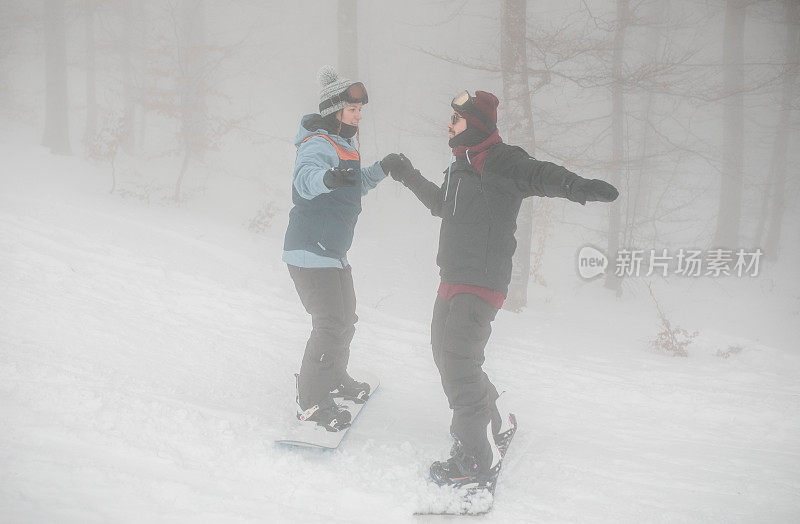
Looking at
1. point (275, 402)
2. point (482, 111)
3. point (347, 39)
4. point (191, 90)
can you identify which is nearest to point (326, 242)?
point (482, 111)

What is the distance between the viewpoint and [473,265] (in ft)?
9.06

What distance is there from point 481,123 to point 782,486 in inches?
120

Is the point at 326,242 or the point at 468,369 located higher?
the point at 326,242

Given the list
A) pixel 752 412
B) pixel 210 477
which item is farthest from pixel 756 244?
pixel 210 477

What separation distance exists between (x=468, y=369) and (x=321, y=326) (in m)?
1.01

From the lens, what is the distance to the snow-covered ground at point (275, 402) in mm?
2596

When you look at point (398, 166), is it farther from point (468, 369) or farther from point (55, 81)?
point (55, 81)

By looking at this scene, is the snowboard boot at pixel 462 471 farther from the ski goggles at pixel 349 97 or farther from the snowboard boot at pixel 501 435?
the ski goggles at pixel 349 97

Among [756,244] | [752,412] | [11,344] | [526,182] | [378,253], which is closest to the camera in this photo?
[526,182]

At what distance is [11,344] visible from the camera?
364 cm

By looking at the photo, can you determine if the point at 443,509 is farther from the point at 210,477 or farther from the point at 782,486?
the point at 782,486

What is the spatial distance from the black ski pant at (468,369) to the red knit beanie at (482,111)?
981 millimetres

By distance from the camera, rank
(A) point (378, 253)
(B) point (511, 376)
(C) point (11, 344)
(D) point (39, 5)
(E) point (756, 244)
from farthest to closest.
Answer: (E) point (756, 244) < (D) point (39, 5) < (A) point (378, 253) < (B) point (511, 376) < (C) point (11, 344)

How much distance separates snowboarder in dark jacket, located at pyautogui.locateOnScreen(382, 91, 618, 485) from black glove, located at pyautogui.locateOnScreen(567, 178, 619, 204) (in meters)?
0.34
